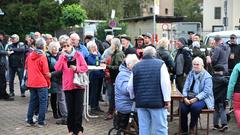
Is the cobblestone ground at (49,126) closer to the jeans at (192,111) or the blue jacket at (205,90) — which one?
the jeans at (192,111)

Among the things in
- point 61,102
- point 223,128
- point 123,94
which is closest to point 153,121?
point 123,94

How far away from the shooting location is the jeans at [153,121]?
755 centimetres

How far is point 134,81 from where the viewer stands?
7.66 m

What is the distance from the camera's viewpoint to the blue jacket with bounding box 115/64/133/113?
28.7 ft

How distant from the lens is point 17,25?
112ft

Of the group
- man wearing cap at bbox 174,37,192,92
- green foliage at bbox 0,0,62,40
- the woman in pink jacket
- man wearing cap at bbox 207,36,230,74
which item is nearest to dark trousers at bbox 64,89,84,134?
the woman in pink jacket

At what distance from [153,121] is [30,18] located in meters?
27.4

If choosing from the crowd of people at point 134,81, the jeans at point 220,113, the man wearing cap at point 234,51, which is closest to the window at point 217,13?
the man wearing cap at point 234,51

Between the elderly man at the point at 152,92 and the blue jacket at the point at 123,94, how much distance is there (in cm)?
103

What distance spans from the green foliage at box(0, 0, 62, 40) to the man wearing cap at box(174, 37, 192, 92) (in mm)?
23422

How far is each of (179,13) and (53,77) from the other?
314 ft

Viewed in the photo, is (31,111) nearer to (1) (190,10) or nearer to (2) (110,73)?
(2) (110,73)

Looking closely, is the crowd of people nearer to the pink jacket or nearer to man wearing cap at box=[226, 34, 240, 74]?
the pink jacket

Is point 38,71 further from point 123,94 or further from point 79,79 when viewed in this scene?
point 123,94
